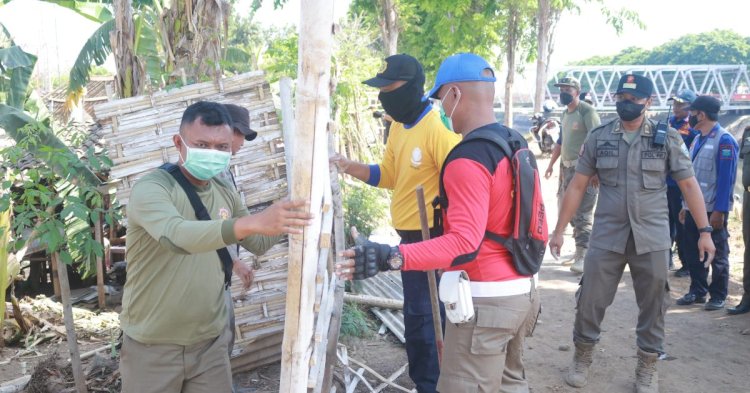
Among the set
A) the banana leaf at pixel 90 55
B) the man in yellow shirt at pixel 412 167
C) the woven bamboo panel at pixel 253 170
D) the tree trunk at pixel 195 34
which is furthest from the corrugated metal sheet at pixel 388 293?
the banana leaf at pixel 90 55

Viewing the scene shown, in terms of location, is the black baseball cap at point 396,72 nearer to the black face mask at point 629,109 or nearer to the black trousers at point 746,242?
A: the black face mask at point 629,109

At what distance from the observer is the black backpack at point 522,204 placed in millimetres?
2752

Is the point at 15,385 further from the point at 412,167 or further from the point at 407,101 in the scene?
the point at 407,101

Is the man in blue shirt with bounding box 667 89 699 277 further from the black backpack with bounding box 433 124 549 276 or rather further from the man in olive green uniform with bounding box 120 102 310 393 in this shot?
the man in olive green uniform with bounding box 120 102 310 393

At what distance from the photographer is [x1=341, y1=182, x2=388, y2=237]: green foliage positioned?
325 inches

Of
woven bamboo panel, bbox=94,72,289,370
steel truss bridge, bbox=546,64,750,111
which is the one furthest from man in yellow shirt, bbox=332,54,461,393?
steel truss bridge, bbox=546,64,750,111

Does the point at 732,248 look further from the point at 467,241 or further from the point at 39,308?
the point at 39,308

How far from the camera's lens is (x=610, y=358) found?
5.64m

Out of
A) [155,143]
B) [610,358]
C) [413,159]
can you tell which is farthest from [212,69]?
[610,358]

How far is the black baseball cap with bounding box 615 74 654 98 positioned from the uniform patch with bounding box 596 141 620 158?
1.27 feet

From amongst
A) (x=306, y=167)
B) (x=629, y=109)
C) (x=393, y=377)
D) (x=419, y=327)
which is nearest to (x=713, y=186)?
(x=629, y=109)

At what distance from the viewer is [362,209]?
853 cm

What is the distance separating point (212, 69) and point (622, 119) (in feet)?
11.6

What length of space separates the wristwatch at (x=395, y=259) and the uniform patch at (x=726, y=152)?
18.2 ft
